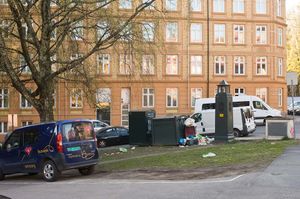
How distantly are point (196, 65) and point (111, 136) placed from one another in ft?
72.4

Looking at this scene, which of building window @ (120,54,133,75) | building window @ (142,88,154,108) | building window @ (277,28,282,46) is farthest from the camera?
building window @ (277,28,282,46)

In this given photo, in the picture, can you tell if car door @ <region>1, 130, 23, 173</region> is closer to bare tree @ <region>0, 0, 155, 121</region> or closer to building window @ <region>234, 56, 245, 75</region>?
bare tree @ <region>0, 0, 155, 121</region>

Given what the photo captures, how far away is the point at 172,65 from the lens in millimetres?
54719

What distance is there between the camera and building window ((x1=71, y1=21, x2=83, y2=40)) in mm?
20981

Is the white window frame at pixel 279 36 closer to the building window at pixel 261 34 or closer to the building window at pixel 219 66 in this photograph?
the building window at pixel 261 34

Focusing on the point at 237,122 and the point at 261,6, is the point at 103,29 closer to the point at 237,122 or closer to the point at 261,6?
the point at 237,122

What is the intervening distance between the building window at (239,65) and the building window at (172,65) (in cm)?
654

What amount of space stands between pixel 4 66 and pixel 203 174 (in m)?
9.47

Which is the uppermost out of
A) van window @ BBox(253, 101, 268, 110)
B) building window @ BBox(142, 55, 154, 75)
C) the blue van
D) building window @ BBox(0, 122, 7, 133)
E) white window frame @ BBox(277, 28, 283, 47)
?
white window frame @ BBox(277, 28, 283, 47)

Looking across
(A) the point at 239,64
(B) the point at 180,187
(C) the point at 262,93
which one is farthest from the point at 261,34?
(B) the point at 180,187

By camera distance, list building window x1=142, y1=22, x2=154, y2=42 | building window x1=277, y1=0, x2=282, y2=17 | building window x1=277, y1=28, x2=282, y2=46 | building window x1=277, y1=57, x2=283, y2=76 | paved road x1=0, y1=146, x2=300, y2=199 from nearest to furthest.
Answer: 1. paved road x1=0, y1=146, x2=300, y2=199
2. building window x1=142, y1=22, x2=154, y2=42
3. building window x1=277, y1=57, x2=283, y2=76
4. building window x1=277, y1=28, x2=282, y2=46
5. building window x1=277, y1=0, x2=282, y2=17

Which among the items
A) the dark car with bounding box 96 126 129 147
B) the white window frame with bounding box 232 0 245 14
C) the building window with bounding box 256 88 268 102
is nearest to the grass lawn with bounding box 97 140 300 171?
the dark car with bounding box 96 126 129 147

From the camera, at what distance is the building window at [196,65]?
181 ft

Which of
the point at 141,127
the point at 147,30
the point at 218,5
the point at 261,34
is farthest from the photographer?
the point at 261,34
